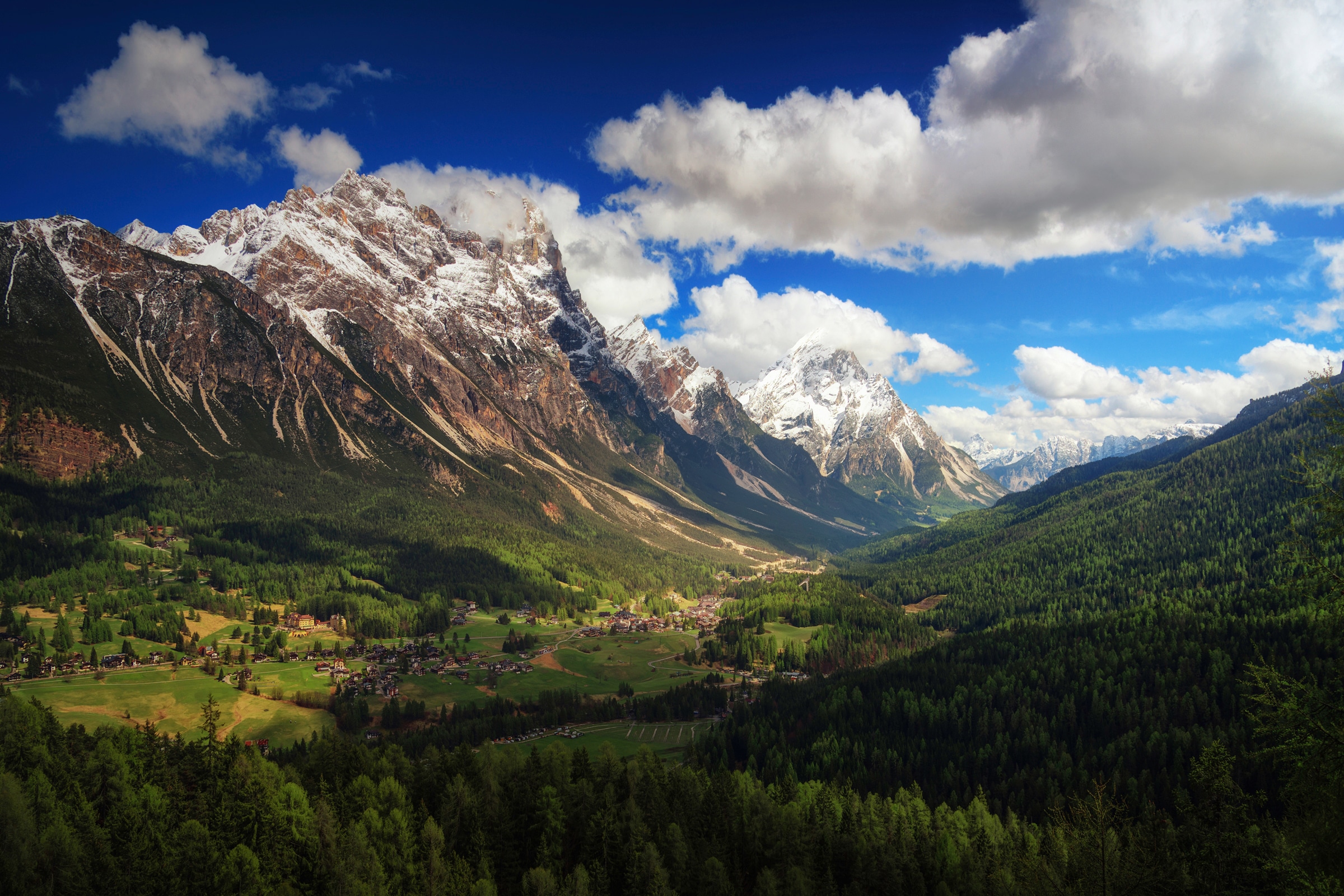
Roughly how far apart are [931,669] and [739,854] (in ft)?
279

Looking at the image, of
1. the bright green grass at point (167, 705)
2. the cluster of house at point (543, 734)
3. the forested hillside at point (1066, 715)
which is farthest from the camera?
the cluster of house at point (543, 734)

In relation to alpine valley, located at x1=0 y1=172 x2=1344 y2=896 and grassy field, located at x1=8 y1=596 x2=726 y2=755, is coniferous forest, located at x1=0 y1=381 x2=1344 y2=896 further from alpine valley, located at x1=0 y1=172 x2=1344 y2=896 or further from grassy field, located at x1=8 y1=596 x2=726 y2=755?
grassy field, located at x1=8 y1=596 x2=726 y2=755

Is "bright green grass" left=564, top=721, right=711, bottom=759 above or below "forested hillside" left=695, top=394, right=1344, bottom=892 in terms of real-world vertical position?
below

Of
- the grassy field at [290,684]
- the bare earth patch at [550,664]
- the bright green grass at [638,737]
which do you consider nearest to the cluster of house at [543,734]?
the bright green grass at [638,737]

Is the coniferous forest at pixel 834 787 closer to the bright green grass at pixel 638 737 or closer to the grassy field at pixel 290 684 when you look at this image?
the bright green grass at pixel 638 737

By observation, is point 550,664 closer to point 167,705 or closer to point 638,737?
point 638,737

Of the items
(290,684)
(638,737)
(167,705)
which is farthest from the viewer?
(290,684)

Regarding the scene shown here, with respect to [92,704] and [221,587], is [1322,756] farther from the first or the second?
[221,587]

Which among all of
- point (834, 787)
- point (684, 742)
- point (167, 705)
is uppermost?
point (834, 787)

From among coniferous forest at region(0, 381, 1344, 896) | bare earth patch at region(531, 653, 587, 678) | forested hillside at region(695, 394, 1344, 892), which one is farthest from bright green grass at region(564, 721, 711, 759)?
bare earth patch at region(531, 653, 587, 678)

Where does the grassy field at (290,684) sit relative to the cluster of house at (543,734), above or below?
above

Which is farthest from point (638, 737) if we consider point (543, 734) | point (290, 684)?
point (290, 684)

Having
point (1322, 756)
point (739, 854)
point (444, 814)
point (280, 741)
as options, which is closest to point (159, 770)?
point (444, 814)

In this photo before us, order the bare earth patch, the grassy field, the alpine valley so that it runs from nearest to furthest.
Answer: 1. the alpine valley
2. the grassy field
3. the bare earth patch
